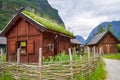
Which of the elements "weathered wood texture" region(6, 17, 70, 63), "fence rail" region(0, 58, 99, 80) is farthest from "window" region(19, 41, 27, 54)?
"fence rail" region(0, 58, 99, 80)

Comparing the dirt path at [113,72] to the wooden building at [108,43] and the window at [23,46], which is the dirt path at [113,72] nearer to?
the window at [23,46]

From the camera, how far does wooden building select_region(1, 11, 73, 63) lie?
60.4 feet

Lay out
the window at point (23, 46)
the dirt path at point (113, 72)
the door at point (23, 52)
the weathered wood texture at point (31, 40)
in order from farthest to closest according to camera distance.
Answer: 1. the window at point (23, 46)
2. the door at point (23, 52)
3. the weathered wood texture at point (31, 40)
4. the dirt path at point (113, 72)

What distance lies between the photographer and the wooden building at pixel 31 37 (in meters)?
18.4

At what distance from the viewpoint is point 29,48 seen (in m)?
18.9

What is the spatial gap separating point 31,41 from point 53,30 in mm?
1986

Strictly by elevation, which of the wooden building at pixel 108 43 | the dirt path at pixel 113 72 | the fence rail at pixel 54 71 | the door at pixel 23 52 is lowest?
the dirt path at pixel 113 72

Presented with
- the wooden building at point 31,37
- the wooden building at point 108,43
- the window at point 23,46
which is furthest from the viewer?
the wooden building at point 108,43

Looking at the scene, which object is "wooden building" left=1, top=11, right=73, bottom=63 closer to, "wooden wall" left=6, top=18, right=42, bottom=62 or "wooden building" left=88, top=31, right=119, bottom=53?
"wooden wall" left=6, top=18, right=42, bottom=62

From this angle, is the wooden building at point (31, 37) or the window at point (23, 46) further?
the window at point (23, 46)

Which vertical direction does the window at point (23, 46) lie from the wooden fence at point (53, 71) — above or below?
above

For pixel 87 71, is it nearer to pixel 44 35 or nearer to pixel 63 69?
pixel 63 69

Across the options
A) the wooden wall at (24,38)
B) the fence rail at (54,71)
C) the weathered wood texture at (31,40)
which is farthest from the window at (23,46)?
the fence rail at (54,71)

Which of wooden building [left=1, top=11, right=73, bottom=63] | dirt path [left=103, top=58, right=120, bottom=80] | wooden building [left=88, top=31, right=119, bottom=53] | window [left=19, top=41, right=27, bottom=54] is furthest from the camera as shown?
wooden building [left=88, top=31, right=119, bottom=53]
